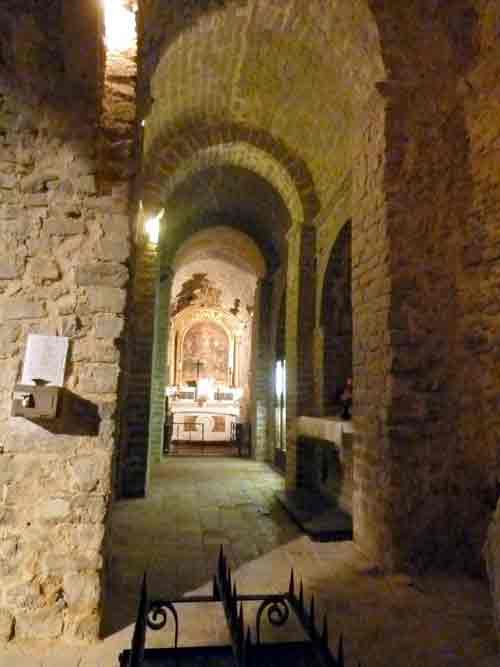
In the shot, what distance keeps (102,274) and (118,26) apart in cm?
196

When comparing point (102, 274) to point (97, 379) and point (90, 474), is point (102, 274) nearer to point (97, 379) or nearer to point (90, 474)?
point (97, 379)

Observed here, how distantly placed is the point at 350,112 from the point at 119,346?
12.7ft

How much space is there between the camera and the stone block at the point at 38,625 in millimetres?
2602

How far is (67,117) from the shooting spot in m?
3.01

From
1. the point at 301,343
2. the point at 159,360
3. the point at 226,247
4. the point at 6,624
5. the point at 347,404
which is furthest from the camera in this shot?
the point at 226,247

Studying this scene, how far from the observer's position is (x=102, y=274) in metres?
2.91

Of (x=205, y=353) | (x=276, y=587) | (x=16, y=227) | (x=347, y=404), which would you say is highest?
(x=205, y=353)

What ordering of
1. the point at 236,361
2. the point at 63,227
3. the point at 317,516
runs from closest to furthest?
1. the point at 63,227
2. the point at 317,516
3. the point at 236,361

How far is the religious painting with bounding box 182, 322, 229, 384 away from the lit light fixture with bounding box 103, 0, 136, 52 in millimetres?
16694

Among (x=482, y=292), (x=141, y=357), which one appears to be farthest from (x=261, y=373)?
(x=482, y=292)

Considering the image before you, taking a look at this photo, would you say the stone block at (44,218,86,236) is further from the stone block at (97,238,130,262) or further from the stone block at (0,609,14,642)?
the stone block at (0,609,14,642)

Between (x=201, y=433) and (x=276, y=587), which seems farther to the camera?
(x=201, y=433)

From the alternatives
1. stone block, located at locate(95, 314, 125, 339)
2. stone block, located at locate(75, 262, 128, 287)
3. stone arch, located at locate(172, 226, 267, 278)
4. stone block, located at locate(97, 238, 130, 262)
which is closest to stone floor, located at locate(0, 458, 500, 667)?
stone block, located at locate(95, 314, 125, 339)

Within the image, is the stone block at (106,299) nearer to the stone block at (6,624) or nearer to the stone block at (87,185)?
the stone block at (87,185)
